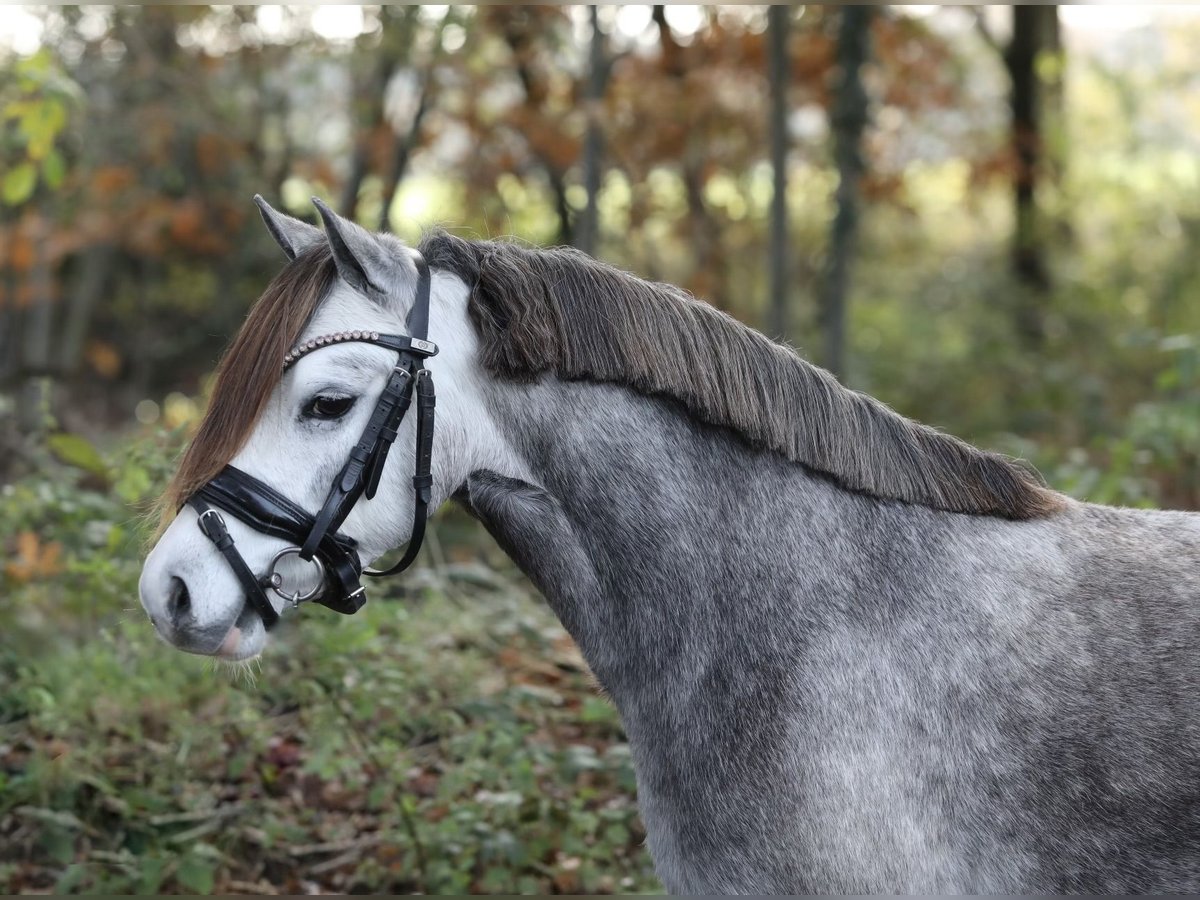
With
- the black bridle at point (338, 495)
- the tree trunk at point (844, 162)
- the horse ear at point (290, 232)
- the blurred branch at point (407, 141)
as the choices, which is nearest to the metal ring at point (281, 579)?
the black bridle at point (338, 495)

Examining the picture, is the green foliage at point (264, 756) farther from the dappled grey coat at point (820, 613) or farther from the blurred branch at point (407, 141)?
the blurred branch at point (407, 141)

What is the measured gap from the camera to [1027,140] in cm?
1264

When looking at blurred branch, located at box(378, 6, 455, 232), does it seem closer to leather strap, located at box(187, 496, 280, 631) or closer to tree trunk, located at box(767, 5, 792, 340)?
tree trunk, located at box(767, 5, 792, 340)

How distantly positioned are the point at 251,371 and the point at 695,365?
3.31 feet

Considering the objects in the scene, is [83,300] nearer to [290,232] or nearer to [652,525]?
[290,232]

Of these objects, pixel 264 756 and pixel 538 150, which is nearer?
Result: pixel 264 756

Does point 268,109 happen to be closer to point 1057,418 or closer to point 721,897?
point 1057,418

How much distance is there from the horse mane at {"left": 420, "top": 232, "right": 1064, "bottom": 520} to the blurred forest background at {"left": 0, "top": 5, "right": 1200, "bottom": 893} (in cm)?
41

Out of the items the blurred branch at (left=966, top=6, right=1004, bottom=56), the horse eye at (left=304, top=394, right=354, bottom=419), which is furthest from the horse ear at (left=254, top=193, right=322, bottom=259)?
the blurred branch at (left=966, top=6, right=1004, bottom=56)

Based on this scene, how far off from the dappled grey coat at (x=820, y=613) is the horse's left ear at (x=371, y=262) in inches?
4.6

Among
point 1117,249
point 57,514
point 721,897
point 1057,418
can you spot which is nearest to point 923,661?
point 721,897

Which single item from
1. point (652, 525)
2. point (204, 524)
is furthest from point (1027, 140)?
point (204, 524)

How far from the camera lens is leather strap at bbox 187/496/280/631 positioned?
239cm

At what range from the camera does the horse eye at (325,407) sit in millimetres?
2479
